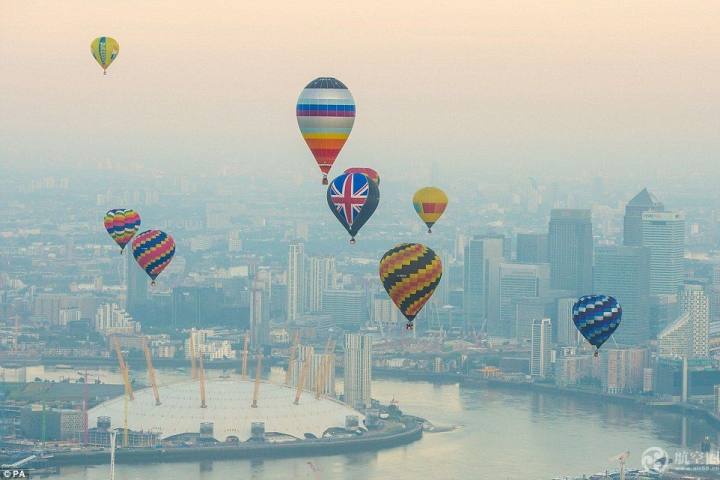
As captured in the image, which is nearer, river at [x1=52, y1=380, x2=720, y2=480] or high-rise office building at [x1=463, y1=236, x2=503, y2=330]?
river at [x1=52, y1=380, x2=720, y2=480]

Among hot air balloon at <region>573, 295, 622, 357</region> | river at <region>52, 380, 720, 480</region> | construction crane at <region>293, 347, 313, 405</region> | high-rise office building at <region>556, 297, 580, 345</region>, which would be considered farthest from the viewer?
high-rise office building at <region>556, 297, 580, 345</region>

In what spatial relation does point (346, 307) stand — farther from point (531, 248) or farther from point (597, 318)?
point (597, 318)

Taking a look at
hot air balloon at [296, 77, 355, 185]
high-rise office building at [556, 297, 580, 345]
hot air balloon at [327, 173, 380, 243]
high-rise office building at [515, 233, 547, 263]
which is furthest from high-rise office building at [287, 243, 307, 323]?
hot air balloon at [296, 77, 355, 185]

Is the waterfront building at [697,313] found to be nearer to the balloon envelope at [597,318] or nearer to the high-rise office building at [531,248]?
the high-rise office building at [531,248]

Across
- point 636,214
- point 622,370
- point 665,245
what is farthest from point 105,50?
point 636,214

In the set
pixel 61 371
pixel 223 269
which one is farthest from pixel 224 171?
pixel 61 371

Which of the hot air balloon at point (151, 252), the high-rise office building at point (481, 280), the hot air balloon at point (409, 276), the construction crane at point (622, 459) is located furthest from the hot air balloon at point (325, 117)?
the high-rise office building at point (481, 280)

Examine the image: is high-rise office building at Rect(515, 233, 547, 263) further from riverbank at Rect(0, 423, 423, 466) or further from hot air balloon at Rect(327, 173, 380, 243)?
hot air balloon at Rect(327, 173, 380, 243)
